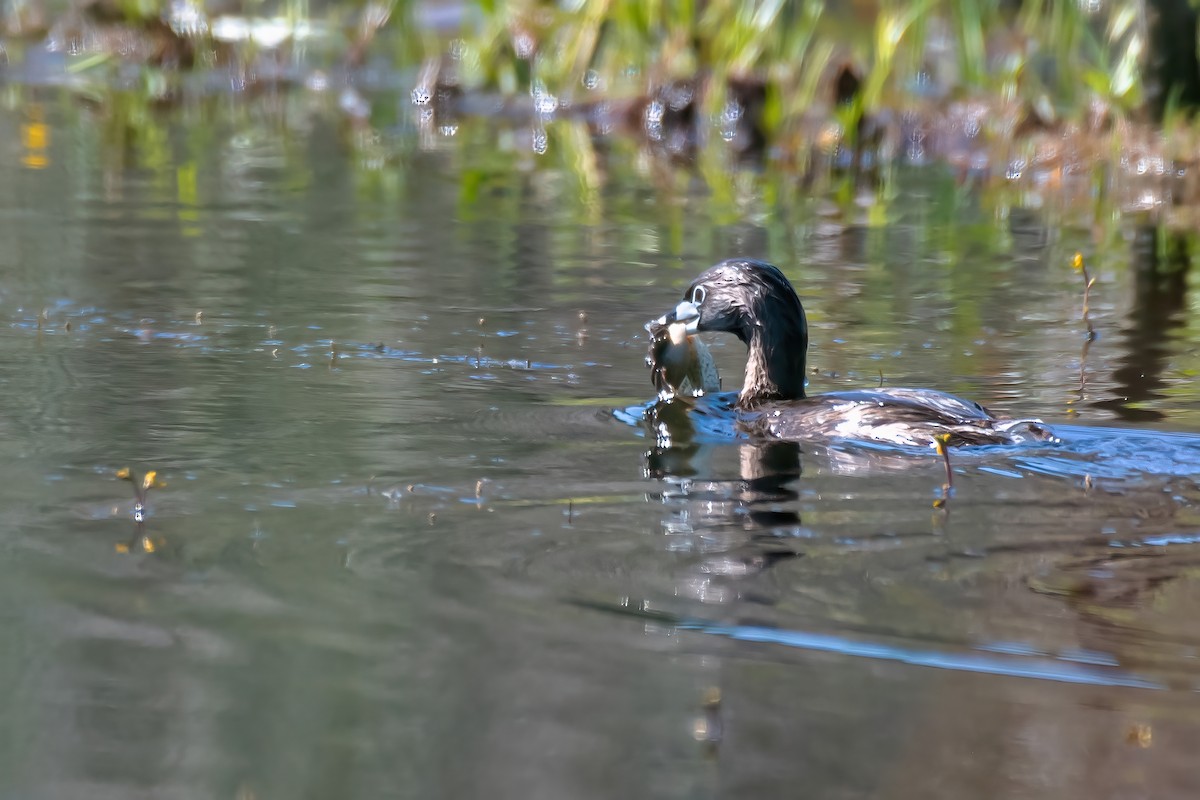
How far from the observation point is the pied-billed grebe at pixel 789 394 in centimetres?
670

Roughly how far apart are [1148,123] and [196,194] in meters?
6.98

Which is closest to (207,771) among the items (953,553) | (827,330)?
(953,553)

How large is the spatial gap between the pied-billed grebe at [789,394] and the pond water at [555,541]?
5.2 inches

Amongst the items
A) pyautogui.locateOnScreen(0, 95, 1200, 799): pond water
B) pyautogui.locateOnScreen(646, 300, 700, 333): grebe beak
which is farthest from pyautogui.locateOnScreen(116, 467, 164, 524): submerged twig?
pyautogui.locateOnScreen(646, 300, 700, 333): grebe beak

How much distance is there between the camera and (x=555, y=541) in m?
5.40

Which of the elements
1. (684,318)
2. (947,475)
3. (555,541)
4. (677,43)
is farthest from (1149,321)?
(677,43)

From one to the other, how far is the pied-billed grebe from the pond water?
0.43 feet

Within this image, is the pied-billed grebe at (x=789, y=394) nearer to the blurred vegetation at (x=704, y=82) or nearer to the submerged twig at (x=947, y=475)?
the submerged twig at (x=947, y=475)

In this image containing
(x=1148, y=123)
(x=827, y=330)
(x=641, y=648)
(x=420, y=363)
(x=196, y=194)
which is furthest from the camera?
(x=1148, y=123)

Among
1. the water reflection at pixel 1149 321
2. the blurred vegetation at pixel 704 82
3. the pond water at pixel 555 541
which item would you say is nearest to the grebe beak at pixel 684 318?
the pond water at pixel 555 541

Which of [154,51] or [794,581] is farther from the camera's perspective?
[154,51]

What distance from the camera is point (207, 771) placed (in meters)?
3.82

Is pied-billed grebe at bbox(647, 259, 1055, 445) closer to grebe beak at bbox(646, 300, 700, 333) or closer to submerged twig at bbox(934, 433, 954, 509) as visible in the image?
grebe beak at bbox(646, 300, 700, 333)

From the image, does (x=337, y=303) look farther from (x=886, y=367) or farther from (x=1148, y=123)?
(x=1148, y=123)
